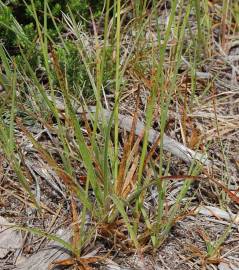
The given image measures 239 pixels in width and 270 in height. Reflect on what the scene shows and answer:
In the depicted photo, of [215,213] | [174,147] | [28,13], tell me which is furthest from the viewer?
[28,13]

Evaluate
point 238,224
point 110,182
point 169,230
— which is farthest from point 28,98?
point 238,224

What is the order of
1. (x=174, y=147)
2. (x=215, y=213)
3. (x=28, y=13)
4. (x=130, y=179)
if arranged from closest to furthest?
(x=130, y=179)
(x=215, y=213)
(x=174, y=147)
(x=28, y=13)

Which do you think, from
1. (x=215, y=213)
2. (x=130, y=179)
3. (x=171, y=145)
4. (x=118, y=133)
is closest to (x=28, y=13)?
(x=118, y=133)

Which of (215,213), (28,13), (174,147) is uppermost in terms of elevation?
(28,13)

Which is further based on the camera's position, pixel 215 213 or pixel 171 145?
pixel 171 145

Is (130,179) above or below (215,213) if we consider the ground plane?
above

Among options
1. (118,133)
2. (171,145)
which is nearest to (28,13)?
(118,133)

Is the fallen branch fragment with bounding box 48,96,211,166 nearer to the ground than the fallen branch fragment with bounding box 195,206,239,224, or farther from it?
farther from it

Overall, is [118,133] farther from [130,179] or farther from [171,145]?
[130,179]

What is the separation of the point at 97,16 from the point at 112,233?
115 cm

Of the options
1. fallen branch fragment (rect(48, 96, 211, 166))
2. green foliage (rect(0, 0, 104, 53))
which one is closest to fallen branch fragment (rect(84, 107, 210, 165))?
fallen branch fragment (rect(48, 96, 211, 166))

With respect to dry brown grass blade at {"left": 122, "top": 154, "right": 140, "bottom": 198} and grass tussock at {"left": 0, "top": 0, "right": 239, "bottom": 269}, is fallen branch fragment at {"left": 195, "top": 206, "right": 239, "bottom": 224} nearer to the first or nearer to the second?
grass tussock at {"left": 0, "top": 0, "right": 239, "bottom": 269}

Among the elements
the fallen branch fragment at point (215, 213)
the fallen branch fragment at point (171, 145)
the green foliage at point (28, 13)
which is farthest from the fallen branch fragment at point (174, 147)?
the green foliage at point (28, 13)

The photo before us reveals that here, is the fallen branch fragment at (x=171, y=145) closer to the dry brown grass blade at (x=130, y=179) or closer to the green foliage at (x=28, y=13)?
the dry brown grass blade at (x=130, y=179)
